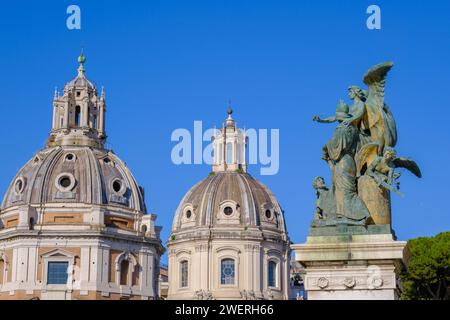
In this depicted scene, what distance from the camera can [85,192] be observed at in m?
89.4

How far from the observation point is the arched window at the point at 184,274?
331ft

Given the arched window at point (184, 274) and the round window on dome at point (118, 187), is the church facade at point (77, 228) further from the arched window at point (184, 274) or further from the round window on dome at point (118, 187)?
the arched window at point (184, 274)

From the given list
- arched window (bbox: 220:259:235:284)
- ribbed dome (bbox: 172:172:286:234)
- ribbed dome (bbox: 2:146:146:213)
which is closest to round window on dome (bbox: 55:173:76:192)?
ribbed dome (bbox: 2:146:146:213)

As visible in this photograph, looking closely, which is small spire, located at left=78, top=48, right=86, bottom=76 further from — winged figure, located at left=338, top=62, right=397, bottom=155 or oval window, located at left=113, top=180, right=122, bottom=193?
winged figure, located at left=338, top=62, right=397, bottom=155

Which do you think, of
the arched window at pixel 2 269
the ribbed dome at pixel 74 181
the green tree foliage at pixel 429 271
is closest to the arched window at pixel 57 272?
the arched window at pixel 2 269

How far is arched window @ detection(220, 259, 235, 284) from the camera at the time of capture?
3905 inches

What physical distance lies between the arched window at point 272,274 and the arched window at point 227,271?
393cm

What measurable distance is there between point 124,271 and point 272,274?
59.3ft

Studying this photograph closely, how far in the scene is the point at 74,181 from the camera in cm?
8969

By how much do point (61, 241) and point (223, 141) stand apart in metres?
30.1

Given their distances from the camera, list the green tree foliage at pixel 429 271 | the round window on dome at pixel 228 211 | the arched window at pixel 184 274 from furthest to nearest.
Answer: the arched window at pixel 184 274 → the round window on dome at pixel 228 211 → the green tree foliage at pixel 429 271

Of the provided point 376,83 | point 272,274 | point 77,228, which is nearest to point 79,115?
point 77,228
